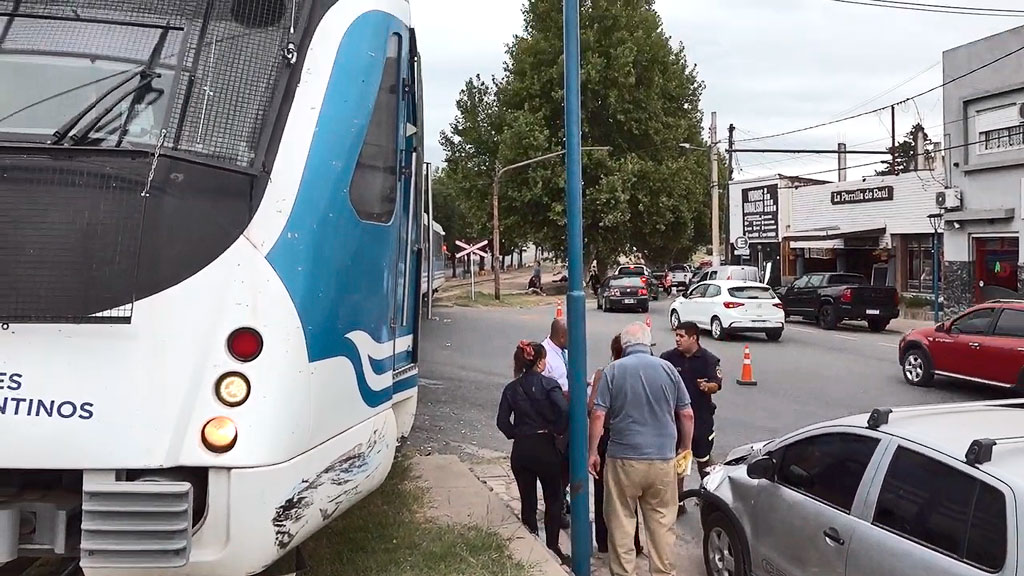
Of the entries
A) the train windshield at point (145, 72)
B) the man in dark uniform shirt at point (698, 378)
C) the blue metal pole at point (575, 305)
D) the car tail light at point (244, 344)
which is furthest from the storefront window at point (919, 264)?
the car tail light at point (244, 344)

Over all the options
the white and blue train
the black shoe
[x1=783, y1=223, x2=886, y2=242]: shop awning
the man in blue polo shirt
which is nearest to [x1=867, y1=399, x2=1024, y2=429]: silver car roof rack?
the man in blue polo shirt

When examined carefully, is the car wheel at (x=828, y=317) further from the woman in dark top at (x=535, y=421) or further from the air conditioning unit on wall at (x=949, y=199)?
the woman in dark top at (x=535, y=421)

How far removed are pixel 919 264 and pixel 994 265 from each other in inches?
221

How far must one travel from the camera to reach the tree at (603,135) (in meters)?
39.7

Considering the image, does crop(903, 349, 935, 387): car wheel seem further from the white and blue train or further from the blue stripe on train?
the white and blue train

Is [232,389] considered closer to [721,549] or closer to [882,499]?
[882,499]

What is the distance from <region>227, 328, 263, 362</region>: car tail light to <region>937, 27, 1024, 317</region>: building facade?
77.1 feet

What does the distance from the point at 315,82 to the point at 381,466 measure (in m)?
1.91

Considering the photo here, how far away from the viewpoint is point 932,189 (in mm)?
28375

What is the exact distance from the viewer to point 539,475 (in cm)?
607

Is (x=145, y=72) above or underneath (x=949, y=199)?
underneath

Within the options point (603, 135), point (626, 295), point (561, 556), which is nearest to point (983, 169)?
point (626, 295)

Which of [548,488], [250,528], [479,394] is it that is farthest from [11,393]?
[479,394]

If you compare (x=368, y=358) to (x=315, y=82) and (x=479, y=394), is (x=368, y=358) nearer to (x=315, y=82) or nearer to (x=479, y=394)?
(x=315, y=82)
